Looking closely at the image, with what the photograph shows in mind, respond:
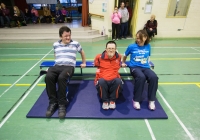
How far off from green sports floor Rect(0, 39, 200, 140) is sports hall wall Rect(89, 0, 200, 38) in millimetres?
3923

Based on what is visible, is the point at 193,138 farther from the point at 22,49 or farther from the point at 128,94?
the point at 22,49

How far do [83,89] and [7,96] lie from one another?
1.58 m

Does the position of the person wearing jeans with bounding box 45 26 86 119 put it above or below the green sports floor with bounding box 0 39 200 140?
above

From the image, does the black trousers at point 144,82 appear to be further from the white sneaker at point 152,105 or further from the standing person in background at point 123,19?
the standing person in background at point 123,19

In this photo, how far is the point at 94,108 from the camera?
2.60 meters

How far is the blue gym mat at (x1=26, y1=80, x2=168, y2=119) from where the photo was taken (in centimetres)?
241

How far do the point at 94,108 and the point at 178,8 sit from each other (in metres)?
7.73

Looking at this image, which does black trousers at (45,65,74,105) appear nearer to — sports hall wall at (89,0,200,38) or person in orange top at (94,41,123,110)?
person in orange top at (94,41,123,110)

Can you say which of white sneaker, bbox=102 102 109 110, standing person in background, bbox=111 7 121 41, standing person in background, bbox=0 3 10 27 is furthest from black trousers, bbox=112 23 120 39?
standing person in background, bbox=0 3 10 27

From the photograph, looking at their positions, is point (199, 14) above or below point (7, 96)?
above

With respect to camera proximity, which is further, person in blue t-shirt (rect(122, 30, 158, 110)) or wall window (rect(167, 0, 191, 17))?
wall window (rect(167, 0, 191, 17))

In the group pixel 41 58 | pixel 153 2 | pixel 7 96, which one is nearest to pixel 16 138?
pixel 7 96

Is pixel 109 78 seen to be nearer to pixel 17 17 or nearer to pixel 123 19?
pixel 123 19

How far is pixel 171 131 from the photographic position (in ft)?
7.13
